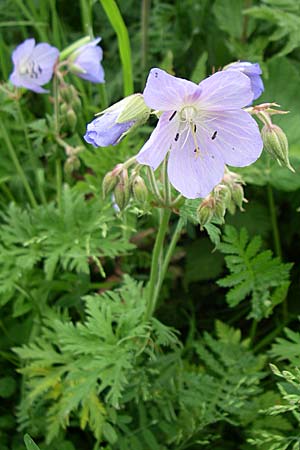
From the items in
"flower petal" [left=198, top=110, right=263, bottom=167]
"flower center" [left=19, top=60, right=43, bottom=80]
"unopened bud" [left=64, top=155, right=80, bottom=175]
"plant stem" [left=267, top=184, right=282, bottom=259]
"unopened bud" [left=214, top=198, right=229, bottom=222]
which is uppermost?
"flower petal" [left=198, top=110, right=263, bottom=167]

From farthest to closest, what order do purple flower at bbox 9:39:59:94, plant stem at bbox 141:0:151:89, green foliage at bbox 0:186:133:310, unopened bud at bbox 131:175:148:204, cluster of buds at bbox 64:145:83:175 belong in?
plant stem at bbox 141:0:151:89, purple flower at bbox 9:39:59:94, cluster of buds at bbox 64:145:83:175, green foliage at bbox 0:186:133:310, unopened bud at bbox 131:175:148:204

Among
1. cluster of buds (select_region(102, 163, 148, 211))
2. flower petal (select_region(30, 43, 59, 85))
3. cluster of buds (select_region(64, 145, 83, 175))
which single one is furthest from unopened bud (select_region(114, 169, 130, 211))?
flower petal (select_region(30, 43, 59, 85))

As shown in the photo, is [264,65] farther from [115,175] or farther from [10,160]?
[115,175]

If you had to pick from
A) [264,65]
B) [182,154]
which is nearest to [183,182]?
[182,154]

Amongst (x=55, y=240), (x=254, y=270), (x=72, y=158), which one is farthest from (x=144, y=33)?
(x=254, y=270)

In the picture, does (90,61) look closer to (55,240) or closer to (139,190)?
(55,240)

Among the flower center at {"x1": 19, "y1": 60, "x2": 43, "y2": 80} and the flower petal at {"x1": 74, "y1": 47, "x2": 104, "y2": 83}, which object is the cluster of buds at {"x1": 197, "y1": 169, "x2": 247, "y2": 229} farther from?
the flower center at {"x1": 19, "y1": 60, "x2": 43, "y2": 80}
